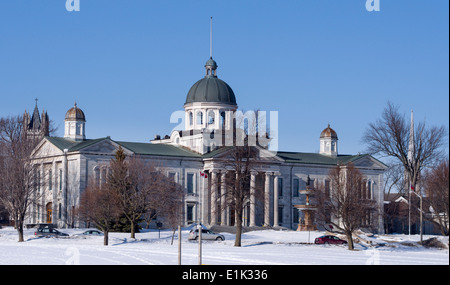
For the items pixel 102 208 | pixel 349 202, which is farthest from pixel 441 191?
pixel 102 208

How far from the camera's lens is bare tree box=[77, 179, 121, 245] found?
229 feet

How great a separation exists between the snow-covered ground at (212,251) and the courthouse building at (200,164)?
1266 centimetres

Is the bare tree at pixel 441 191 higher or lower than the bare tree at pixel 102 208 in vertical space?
higher

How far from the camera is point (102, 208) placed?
70750mm

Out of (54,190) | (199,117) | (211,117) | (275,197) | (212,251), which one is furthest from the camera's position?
(199,117)

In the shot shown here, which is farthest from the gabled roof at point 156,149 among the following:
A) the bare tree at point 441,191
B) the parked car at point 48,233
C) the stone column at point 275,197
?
the bare tree at point 441,191

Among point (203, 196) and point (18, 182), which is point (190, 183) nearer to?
point (203, 196)

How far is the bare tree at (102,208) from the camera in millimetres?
69750

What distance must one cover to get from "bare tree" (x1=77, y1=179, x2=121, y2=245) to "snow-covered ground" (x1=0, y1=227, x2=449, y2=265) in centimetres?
136

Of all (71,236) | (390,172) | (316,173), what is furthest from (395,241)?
(390,172)

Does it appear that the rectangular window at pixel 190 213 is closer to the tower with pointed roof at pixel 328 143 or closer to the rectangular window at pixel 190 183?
the rectangular window at pixel 190 183

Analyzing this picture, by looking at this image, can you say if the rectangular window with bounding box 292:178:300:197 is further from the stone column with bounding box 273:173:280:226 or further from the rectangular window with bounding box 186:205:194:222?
the rectangular window with bounding box 186:205:194:222

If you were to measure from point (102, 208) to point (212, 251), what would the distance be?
15.1 metres
